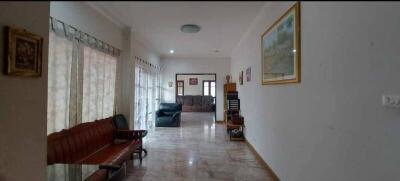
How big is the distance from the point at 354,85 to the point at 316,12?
714 mm

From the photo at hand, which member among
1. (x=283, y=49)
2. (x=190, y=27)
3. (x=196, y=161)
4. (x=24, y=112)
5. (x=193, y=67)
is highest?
(x=190, y=27)

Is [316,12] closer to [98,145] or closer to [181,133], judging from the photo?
[98,145]

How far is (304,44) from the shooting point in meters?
1.94

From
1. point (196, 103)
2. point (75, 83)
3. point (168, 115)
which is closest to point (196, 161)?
point (75, 83)

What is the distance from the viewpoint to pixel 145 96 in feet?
18.8

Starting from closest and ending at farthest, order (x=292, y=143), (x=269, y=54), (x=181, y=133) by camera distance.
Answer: (x=292, y=143)
(x=269, y=54)
(x=181, y=133)

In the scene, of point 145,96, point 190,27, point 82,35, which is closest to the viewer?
point 82,35

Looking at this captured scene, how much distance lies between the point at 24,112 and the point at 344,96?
1.94 metres

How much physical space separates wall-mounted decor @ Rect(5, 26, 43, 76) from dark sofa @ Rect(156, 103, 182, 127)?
5.88m

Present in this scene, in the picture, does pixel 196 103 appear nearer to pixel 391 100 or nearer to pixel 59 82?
pixel 59 82

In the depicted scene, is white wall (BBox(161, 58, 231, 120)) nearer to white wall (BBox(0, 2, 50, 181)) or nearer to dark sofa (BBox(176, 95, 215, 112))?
dark sofa (BBox(176, 95, 215, 112))

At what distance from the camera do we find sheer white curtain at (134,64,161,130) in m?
5.04

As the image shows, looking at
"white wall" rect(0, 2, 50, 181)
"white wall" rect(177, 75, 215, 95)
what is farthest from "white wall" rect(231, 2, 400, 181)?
"white wall" rect(177, 75, 215, 95)

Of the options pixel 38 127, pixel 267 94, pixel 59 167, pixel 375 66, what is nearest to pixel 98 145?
pixel 59 167
